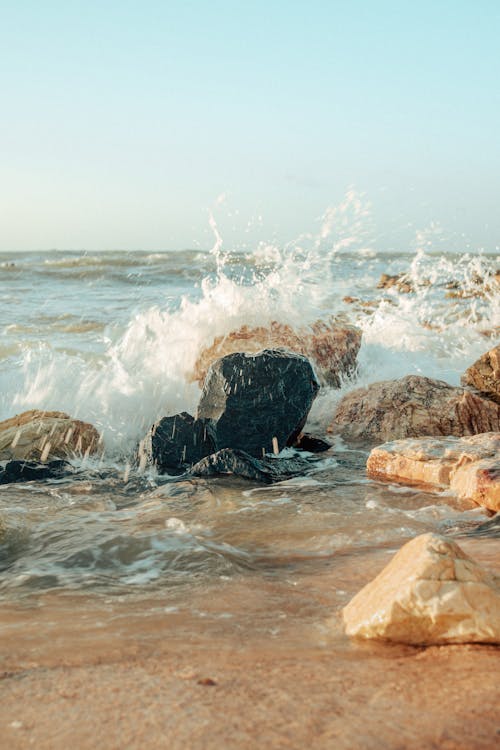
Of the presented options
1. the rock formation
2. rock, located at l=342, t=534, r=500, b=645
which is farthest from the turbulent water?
rock, located at l=342, t=534, r=500, b=645

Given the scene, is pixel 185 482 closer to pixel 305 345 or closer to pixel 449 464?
pixel 449 464

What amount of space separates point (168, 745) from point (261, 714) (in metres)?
0.22

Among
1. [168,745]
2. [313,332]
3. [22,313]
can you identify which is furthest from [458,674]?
[22,313]

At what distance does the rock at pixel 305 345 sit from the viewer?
689 cm

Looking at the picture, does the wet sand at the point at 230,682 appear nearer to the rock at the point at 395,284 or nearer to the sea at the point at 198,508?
the sea at the point at 198,508

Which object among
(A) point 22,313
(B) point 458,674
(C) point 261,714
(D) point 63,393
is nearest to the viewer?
(C) point 261,714

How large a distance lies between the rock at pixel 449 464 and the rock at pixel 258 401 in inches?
35.6

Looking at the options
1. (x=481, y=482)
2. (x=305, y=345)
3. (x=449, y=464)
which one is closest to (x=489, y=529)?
(x=481, y=482)

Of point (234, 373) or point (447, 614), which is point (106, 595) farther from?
point (234, 373)

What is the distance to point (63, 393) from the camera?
6906 millimetres

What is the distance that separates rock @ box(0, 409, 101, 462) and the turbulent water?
192 mm

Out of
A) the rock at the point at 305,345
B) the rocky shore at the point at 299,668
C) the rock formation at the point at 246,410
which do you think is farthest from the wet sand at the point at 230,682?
the rock at the point at 305,345

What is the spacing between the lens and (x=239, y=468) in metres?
4.70

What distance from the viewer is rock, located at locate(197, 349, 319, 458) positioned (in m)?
5.39
